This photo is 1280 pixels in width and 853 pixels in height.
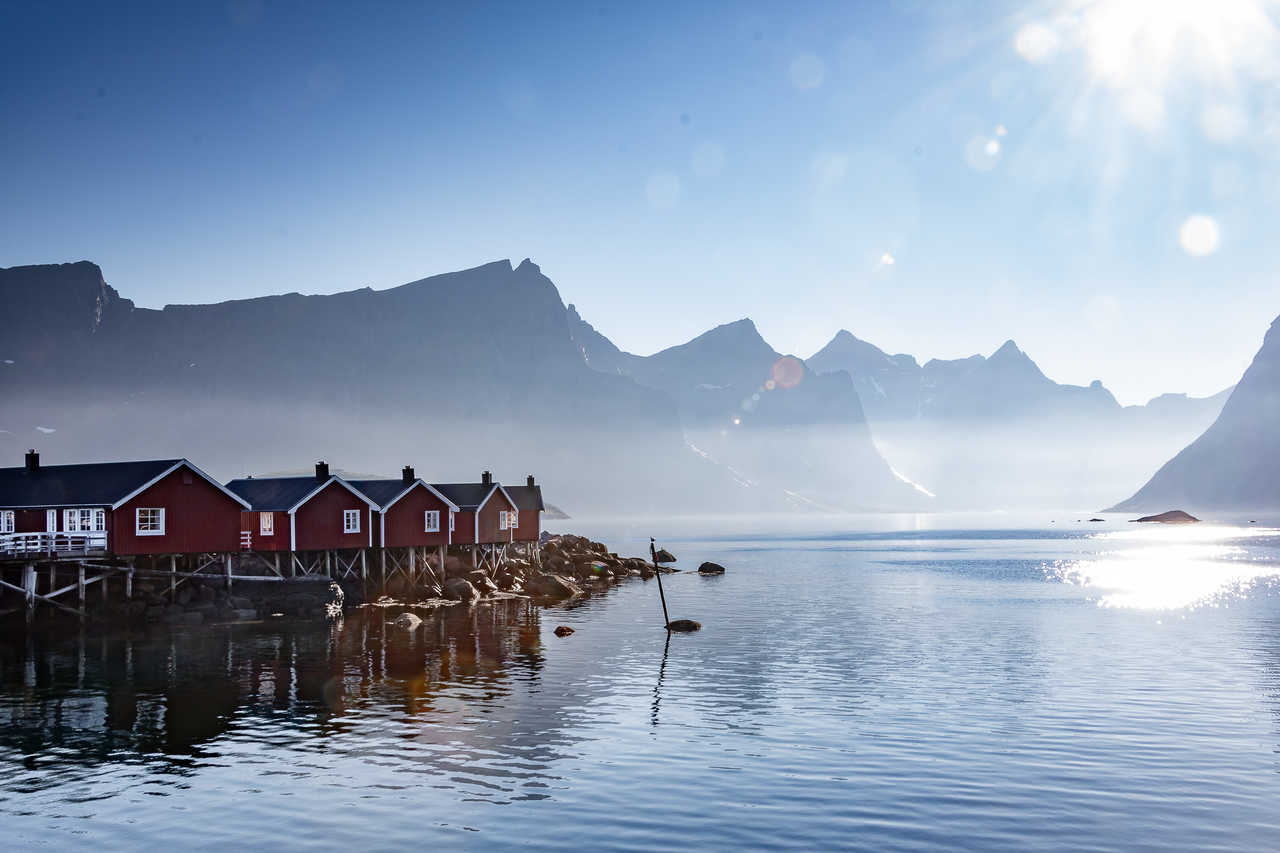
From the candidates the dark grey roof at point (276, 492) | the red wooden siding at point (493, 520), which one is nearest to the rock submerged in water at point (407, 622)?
the dark grey roof at point (276, 492)

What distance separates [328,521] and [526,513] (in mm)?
28023

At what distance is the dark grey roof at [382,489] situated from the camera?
7781cm

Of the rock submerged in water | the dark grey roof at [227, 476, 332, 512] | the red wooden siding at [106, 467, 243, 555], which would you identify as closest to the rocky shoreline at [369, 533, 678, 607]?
the dark grey roof at [227, 476, 332, 512]

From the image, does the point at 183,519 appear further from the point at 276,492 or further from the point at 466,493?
the point at 466,493

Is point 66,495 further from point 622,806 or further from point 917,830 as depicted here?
point 917,830

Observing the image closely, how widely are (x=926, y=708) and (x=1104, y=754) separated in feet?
26.2

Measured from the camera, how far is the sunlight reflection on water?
8306 cm

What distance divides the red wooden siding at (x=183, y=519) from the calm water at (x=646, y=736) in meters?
7.51

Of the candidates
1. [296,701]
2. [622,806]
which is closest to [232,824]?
[622,806]

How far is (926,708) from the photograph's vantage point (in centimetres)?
3706

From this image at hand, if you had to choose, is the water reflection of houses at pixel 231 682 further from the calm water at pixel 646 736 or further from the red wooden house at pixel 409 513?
the red wooden house at pixel 409 513

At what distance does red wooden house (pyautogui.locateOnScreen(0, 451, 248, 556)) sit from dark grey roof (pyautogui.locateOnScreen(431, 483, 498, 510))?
2345 centimetres

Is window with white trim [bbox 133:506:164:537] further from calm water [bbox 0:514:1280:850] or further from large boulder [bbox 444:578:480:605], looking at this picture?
large boulder [bbox 444:578:480:605]

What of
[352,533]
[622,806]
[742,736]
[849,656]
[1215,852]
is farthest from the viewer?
[352,533]
